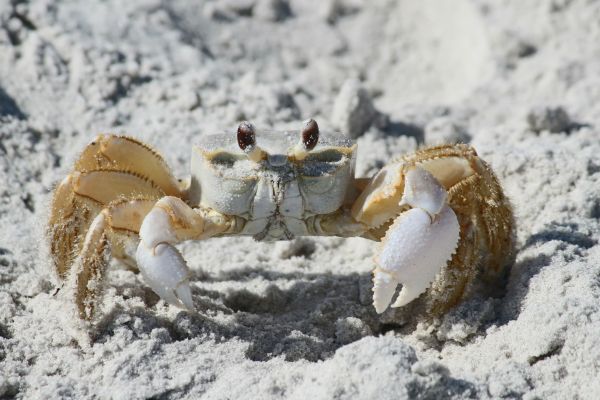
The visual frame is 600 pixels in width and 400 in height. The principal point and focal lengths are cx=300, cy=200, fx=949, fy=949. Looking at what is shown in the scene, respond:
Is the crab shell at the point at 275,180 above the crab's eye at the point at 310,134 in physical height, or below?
below

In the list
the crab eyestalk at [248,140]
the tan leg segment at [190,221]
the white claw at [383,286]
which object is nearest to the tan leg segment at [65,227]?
the tan leg segment at [190,221]

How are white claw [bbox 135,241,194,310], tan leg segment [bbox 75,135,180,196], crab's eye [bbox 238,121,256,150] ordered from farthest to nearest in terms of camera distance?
tan leg segment [bbox 75,135,180,196] < crab's eye [bbox 238,121,256,150] < white claw [bbox 135,241,194,310]

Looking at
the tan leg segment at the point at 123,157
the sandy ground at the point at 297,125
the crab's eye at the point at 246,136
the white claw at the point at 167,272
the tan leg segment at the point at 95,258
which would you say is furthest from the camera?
the tan leg segment at the point at 123,157

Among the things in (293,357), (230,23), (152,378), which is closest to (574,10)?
(230,23)

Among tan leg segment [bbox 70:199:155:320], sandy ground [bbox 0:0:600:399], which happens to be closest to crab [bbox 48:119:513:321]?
tan leg segment [bbox 70:199:155:320]

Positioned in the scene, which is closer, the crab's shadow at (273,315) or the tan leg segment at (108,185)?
the crab's shadow at (273,315)

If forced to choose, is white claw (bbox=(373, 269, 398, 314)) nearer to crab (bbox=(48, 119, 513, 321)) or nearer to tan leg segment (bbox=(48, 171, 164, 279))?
crab (bbox=(48, 119, 513, 321))

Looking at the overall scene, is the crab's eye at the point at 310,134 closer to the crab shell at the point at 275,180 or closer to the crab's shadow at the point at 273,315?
the crab shell at the point at 275,180
